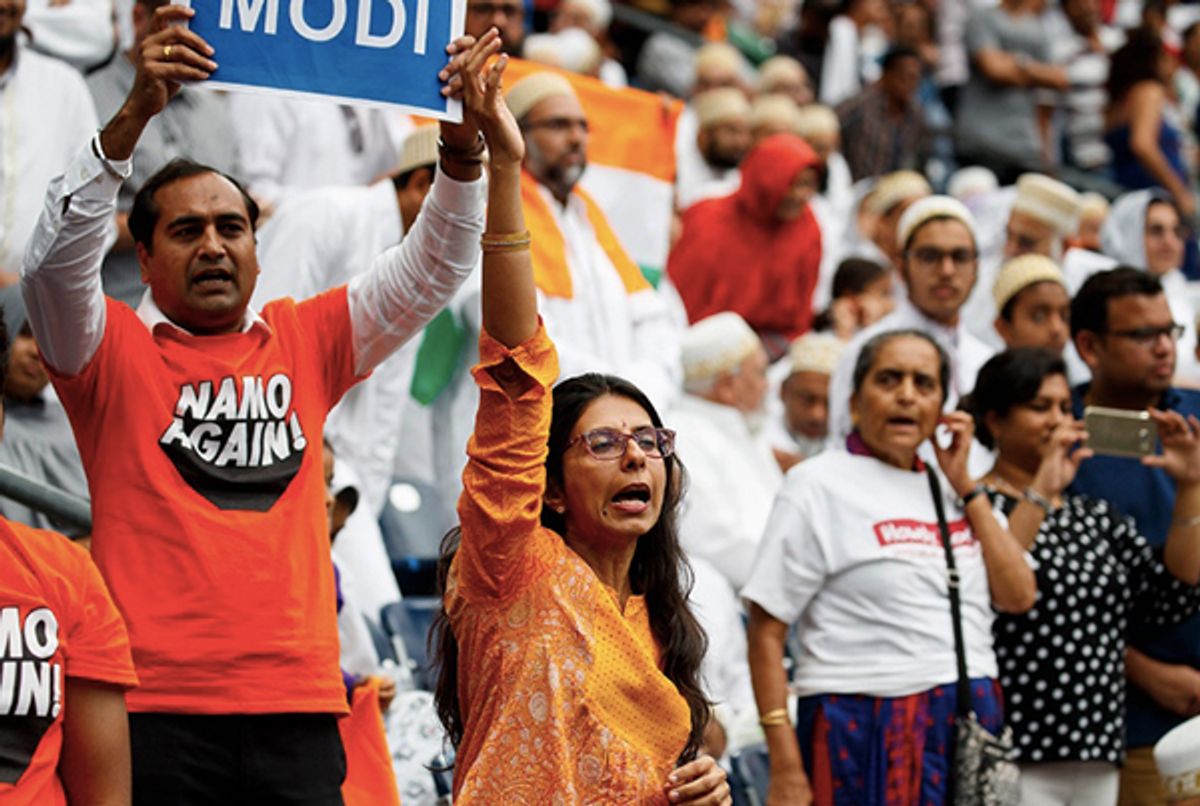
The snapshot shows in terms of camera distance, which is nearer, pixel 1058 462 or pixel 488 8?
pixel 1058 462

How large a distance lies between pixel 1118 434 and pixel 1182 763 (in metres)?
1.85

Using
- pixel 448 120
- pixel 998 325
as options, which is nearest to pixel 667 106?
pixel 998 325

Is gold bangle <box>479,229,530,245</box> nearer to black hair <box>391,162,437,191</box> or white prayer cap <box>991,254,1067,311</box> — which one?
black hair <box>391,162,437,191</box>

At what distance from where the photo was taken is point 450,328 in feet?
24.7

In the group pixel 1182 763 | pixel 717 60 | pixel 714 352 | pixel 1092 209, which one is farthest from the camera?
pixel 717 60

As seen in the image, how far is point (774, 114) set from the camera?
12.8 meters

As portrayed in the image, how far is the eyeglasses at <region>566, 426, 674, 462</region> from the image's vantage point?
13.5 ft

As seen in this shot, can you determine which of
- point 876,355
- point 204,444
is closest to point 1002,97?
point 876,355

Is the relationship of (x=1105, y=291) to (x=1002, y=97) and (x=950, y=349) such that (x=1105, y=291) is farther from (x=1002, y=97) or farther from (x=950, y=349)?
(x=1002, y=97)

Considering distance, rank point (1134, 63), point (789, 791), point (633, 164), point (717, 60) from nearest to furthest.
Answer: point (789, 791), point (633, 164), point (717, 60), point (1134, 63)

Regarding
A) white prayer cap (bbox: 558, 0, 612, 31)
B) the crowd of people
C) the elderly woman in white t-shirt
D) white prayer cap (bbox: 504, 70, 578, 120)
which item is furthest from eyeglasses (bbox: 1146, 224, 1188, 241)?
the elderly woman in white t-shirt

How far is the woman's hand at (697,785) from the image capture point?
389cm

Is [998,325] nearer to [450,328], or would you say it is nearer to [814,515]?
[450,328]

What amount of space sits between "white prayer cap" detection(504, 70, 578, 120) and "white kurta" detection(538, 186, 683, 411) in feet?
0.96
